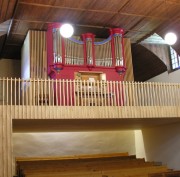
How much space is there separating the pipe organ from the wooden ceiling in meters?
0.48

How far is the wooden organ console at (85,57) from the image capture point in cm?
1193

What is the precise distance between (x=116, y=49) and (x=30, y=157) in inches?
218

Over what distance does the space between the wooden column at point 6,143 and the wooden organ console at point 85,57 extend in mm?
3616

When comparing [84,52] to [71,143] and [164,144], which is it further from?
[164,144]

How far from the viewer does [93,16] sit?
1206cm

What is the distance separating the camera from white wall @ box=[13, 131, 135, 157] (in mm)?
13000

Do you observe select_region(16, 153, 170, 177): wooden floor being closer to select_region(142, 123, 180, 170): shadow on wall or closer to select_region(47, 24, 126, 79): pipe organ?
select_region(142, 123, 180, 170): shadow on wall

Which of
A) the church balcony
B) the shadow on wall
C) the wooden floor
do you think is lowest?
the wooden floor

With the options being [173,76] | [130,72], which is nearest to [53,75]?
[130,72]

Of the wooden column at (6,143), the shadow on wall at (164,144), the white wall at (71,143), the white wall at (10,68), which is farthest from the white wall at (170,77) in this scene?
the wooden column at (6,143)

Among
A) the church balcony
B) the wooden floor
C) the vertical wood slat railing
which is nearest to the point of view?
the church balcony

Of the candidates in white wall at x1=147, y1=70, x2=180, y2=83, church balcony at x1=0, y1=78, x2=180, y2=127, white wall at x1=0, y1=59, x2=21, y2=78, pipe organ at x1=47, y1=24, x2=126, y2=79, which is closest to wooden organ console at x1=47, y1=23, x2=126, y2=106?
pipe organ at x1=47, y1=24, x2=126, y2=79

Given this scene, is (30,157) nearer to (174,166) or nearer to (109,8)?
(174,166)

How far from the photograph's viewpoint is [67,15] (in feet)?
38.9
